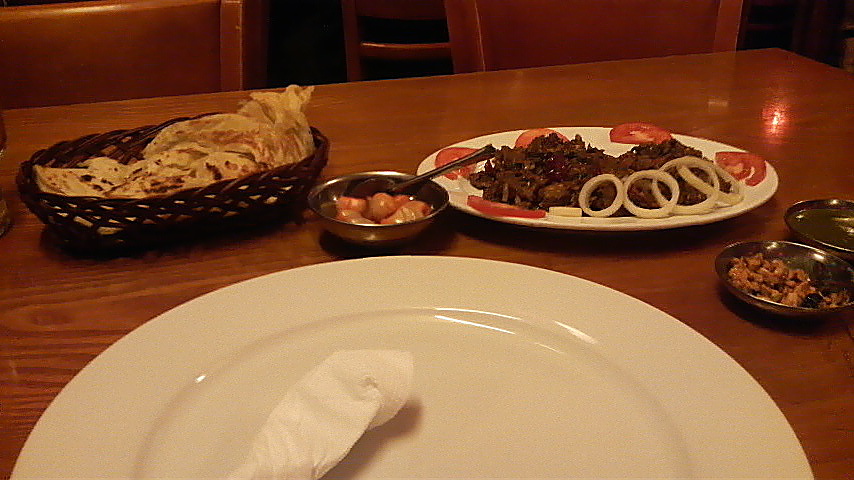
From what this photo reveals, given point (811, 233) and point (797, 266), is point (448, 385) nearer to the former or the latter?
point (797, 266)

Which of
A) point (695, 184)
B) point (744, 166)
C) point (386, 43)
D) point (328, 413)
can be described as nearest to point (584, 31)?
point (744, 166)

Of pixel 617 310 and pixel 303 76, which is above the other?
pixel 617 310

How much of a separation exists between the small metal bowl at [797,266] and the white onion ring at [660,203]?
0.40 ft

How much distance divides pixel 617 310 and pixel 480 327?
15 centimetres

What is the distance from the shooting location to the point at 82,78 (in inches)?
73.1

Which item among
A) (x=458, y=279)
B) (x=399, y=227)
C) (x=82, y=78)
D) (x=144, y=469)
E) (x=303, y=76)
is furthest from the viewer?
(x=303, y=76)

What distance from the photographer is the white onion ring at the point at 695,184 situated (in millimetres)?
1052

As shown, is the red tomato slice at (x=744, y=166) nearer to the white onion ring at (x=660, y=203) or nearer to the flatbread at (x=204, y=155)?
the white onion ring at (x=660, y=203)

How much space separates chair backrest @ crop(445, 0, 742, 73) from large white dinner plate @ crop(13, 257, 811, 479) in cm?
134

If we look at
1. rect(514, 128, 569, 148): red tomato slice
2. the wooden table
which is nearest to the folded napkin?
the wooden table

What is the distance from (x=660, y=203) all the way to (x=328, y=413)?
64cm

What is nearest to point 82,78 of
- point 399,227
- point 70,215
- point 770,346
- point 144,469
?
point 70,215

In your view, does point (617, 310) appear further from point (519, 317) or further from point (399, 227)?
point (399, 227)

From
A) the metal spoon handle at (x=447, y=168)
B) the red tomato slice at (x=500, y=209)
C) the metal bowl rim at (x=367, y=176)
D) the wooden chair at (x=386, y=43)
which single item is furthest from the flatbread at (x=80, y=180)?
the wooden chair at (x=386, y=43)
